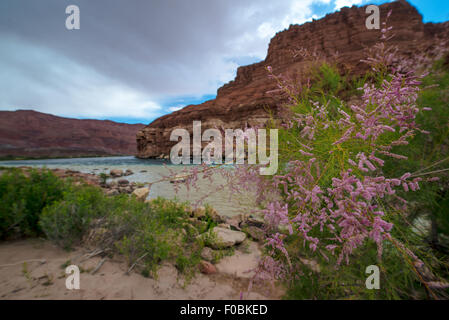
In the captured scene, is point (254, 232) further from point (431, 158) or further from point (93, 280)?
point (431, 158)

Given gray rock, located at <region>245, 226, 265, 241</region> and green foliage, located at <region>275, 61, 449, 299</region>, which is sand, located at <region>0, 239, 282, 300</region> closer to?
green foliage, located at <region>275, 61, 449, 299</region>

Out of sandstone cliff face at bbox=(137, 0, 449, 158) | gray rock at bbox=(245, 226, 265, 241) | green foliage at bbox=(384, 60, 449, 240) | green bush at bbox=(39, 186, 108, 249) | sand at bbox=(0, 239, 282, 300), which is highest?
sandstone cliff face at bbox=(137, 0, 449, 158)

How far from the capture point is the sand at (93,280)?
1.86m

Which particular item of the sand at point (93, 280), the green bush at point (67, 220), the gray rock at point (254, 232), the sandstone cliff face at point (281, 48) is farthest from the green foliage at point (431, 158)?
the sandstone cliff face at point (281, 48)

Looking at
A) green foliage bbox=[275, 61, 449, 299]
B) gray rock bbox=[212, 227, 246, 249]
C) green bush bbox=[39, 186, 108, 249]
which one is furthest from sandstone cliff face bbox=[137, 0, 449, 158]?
green foliage bbox=[275, 61, 449, 299]

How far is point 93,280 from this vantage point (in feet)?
6.74

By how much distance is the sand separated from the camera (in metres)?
1.86

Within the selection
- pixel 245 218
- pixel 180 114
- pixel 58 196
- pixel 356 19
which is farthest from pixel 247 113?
pixel 356 19

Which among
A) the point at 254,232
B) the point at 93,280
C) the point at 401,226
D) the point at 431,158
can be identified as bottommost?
the point at 254,232

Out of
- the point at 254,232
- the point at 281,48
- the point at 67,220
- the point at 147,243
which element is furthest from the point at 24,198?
the point at 281,48

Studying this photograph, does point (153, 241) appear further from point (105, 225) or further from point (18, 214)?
point (18, 214)

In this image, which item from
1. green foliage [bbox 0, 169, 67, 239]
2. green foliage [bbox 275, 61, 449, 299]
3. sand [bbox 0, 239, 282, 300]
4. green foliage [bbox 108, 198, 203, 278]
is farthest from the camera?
green foliage [bbox 0, 169, 67, 239]

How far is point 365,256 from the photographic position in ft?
4.86
